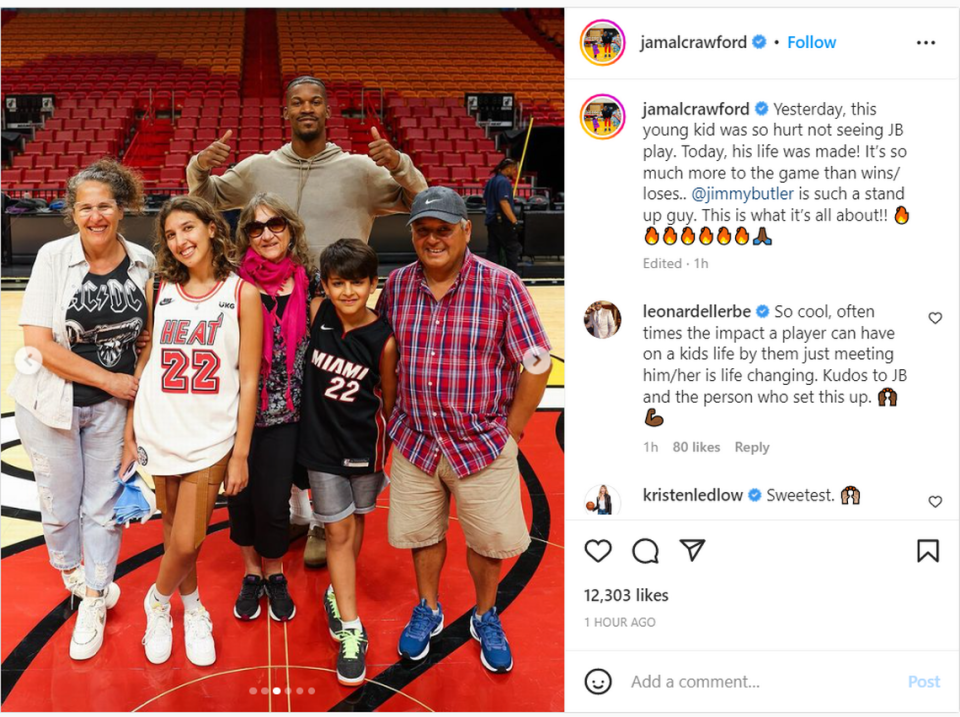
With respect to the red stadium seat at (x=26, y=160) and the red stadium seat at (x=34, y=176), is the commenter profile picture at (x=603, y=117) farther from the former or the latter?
the red stadium seat at (x=26, y=160)

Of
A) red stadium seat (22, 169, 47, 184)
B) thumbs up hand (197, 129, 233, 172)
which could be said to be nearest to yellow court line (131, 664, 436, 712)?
thumbs up hand (197, 129, 233, 172)

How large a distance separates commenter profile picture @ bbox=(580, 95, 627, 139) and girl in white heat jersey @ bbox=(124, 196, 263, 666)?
1129mm

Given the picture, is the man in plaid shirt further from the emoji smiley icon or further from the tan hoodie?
the emoji smiley icon

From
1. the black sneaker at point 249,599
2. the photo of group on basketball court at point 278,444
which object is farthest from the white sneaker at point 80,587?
the black sneaker at point 249,599

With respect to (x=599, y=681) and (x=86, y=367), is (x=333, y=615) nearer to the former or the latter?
(x=86, y=367)

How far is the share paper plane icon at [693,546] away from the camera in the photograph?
152 cm

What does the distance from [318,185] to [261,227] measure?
20.8 inches

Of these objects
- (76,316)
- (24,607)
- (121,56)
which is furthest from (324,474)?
(121,56)

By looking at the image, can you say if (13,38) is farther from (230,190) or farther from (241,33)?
(230,190)

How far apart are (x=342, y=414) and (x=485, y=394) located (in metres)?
0.43

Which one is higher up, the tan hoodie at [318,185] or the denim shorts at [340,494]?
the tan hoodie at [318,185]

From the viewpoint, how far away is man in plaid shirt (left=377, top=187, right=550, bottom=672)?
83.7 inches

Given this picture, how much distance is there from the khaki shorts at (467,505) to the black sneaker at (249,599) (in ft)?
2.02

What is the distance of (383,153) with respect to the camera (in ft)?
8.02
